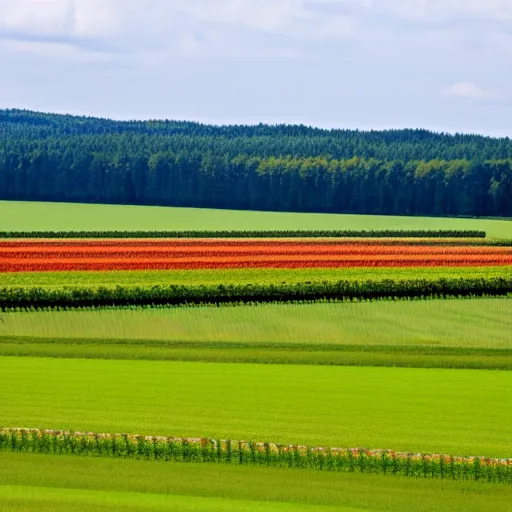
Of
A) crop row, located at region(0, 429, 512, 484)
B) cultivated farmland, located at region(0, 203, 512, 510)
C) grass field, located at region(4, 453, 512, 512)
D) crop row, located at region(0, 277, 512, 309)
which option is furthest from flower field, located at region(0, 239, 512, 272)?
grass field, located at region(4, 453, 512, 512)

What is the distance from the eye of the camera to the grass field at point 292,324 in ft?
105

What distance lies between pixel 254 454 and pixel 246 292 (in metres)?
20.8

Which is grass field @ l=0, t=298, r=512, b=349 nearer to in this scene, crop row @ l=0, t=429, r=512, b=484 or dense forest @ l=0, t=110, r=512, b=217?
crop row @ l=0, t=429, r=512, b=484

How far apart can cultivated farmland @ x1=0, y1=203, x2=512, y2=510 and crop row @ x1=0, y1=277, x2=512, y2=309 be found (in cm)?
5

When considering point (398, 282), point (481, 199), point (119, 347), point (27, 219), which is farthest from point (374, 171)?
point (119, 347)

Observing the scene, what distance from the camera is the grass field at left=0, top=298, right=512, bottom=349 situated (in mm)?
32000

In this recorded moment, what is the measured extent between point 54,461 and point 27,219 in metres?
77.7

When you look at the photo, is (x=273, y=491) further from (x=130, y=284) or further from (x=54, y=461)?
(x=130, y=284)

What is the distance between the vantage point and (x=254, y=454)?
1847 centimetres

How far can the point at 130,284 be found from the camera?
3956 centimetres

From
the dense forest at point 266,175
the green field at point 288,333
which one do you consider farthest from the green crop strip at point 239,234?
the dense forest at point 266,175

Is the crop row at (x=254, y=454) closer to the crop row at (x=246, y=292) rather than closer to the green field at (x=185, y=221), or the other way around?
the crop row at (x=246, y=292)

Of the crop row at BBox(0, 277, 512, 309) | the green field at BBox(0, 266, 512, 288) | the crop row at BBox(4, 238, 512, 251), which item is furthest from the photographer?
the crop row at BBox(4, 238, 512, 251)

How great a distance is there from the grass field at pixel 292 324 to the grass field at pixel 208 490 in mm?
12739
